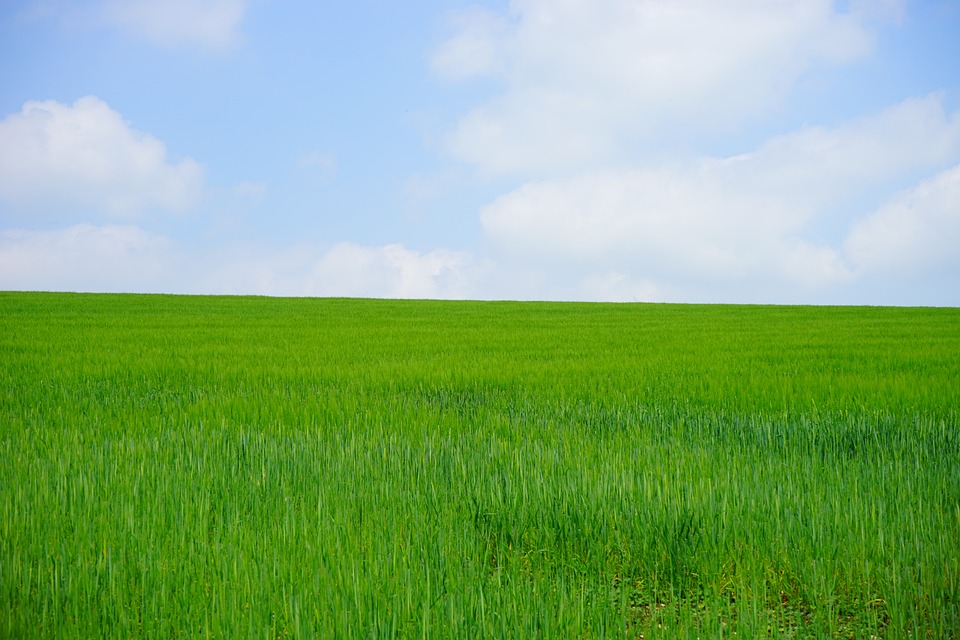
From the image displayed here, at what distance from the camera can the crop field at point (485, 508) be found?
7.83 feet

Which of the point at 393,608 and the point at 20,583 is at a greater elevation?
the point at 393,608

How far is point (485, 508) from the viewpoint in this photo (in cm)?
341

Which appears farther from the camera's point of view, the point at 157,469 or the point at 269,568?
the point at 157,469

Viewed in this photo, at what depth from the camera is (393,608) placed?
2223 mm

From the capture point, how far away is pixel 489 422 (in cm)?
573

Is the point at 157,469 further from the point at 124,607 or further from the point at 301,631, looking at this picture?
the point at 301,631

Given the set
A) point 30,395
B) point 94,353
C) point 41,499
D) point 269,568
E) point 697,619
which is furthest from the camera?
point 94,353

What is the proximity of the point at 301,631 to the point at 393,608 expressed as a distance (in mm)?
297

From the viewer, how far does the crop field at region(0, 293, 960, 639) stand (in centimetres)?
239

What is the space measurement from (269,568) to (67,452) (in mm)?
2844

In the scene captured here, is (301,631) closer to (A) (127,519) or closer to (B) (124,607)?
(B) (124,607)

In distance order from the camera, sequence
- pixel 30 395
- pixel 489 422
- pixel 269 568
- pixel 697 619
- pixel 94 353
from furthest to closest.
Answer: pixel 94 353 → pixel 30 395 → pixel 489 422 → pixel 269 568 → pixel 697 619

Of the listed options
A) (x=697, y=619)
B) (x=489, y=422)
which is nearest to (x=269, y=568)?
(x=697, y=619)

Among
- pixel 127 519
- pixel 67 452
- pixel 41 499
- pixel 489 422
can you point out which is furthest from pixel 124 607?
pixel 489 422
